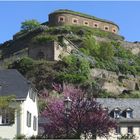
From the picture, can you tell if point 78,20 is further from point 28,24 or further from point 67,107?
point 67,107

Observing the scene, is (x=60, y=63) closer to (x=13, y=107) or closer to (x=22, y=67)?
(x=22, y=67)

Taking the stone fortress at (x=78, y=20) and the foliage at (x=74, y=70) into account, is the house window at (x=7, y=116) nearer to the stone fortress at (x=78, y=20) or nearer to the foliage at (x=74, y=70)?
the foliage at (x=74, y=70)

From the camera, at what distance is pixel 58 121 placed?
48906mm

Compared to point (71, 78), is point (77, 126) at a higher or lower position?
lower

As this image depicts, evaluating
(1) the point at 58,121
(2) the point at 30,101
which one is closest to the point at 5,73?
(2) the point at 30,101

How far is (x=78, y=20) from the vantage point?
13750 centimetres

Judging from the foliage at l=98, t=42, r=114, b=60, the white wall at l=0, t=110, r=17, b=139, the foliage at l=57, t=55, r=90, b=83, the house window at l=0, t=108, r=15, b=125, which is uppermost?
the foliage at l=98, t=42, r=114, b=60

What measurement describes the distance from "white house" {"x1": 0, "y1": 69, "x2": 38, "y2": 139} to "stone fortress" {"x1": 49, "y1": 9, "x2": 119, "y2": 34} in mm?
72310

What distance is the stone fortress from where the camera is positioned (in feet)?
443

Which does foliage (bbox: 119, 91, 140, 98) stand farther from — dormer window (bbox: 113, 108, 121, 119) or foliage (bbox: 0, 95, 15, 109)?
foliage (bbox: 0, 95, 15, 109)

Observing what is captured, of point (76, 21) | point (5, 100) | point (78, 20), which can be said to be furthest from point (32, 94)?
point (78, 20)

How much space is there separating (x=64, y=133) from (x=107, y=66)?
215 ft

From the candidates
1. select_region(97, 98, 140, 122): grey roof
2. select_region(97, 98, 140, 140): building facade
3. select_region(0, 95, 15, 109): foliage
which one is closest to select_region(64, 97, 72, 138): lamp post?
select_region(0, 95, 15, 109): foliage

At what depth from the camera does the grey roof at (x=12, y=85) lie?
5791cm
